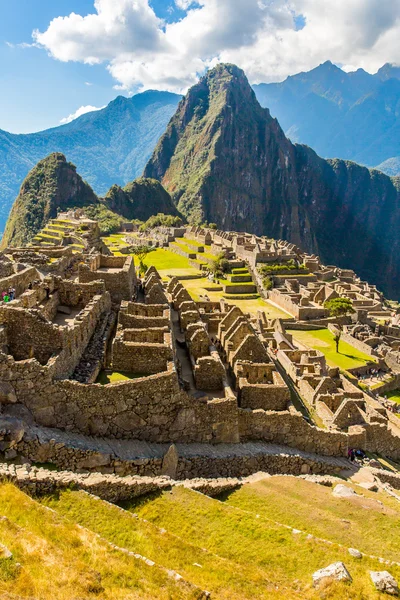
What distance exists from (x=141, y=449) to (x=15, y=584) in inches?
269

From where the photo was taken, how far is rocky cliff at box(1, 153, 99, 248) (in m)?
139

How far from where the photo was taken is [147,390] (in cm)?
1422

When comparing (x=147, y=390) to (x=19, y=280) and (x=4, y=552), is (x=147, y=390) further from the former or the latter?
(x=19, y=280)

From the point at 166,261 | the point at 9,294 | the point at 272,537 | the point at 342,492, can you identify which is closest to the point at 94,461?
the point at 272,537

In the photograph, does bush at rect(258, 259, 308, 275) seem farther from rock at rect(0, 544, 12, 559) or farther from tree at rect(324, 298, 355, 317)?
rock at rect(0, 544, 12, 559)

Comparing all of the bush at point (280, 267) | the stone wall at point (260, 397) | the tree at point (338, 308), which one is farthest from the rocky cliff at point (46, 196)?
the stone wall at point (260, 397)

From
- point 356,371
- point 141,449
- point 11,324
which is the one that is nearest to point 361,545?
point 141,449

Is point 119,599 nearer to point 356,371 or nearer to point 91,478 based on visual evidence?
A: point 91,478

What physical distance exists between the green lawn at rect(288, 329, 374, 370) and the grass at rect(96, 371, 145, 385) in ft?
89.0

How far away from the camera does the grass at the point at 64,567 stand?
711 cm

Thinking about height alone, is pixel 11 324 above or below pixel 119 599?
above

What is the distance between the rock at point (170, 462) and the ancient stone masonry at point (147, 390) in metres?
0.06

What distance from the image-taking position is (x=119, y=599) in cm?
736

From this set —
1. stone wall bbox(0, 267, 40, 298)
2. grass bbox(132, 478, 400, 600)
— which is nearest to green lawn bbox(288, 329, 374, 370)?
stone wall bbox(0, 267, 40, 298)
